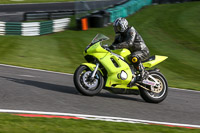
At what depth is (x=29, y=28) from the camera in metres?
24.9

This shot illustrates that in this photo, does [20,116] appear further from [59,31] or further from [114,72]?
[59,31]

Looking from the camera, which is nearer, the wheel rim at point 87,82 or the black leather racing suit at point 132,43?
the wheel rim at point 87,82

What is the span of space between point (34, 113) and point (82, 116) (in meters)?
0.92

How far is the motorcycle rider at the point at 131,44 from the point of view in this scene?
8.62 meters

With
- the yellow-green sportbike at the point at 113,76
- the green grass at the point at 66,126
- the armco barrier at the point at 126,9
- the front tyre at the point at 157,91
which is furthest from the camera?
the armco barrier at the point at 126,9

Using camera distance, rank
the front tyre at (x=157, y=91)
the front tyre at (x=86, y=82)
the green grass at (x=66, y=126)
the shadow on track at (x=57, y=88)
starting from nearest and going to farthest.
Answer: the green grass at (x=66, y=126)
the front tyre at (x=86, y=82)
the front tyre at (x=157, y=91)
the shadow on track at (x=57, y=88)

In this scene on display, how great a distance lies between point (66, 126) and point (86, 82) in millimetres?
2655

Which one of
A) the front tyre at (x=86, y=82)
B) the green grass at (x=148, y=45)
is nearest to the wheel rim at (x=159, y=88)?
the front tyre at (x=86, y=82)

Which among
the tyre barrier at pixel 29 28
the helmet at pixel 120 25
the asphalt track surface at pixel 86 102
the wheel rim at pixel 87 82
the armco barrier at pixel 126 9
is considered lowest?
the asphalt track surface at pixel 86 102

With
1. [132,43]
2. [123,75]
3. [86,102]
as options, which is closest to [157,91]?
[123,75]

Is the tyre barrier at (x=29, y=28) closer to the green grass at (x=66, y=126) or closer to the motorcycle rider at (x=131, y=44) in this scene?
the motorcycle rider at (x=131, y=44)

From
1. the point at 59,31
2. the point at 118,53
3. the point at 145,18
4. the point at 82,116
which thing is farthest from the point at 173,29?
the point at 82,116

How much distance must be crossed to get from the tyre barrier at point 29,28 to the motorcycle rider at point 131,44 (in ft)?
54.9

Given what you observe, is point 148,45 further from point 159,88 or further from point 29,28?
point 159,88
